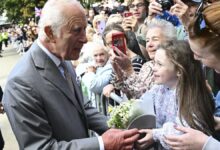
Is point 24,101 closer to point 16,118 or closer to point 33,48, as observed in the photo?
point 16,118

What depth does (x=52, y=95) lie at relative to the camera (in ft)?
8.71

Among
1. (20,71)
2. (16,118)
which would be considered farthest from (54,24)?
(16,118)

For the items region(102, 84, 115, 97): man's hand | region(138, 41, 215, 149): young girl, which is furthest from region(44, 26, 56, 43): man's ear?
region(102, 84, 115, 97): man's hand

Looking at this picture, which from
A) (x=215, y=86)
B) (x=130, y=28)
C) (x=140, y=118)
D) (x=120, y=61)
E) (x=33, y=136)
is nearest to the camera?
(x=33, y=136)

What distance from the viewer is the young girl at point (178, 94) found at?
2666 millimetres

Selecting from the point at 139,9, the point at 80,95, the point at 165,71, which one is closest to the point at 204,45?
the point at 165,71

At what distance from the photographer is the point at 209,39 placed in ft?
6.95

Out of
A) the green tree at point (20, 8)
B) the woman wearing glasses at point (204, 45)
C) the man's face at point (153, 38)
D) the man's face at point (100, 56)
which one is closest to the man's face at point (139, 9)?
the man's face at point (100, 56)

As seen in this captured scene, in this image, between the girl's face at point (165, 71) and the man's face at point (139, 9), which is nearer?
the girl's face at point (165, 71)

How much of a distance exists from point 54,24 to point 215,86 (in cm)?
147

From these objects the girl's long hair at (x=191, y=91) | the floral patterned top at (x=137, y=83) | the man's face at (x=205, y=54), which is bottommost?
the floral patterned top at (x=137, y=83)

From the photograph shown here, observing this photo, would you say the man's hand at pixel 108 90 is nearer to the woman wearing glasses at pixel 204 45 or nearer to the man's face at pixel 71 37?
the man's face at pixel 71 37

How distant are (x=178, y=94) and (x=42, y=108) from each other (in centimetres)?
90

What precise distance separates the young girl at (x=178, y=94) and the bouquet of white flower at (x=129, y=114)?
0.11 meters
